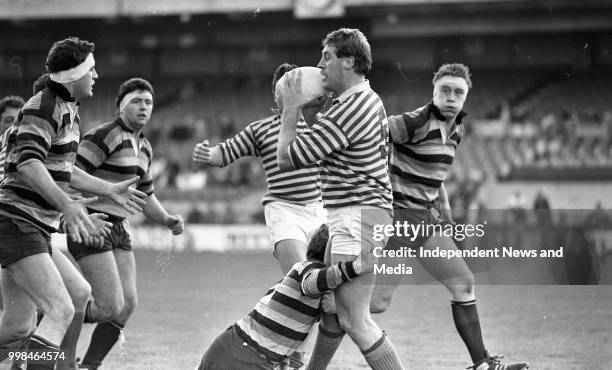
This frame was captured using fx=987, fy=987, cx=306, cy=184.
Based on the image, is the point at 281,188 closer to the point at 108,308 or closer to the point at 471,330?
the point at 108,308

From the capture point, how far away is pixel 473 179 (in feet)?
76.8

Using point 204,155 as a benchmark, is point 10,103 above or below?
above

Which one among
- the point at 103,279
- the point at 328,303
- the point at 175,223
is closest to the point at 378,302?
the point at 328,303

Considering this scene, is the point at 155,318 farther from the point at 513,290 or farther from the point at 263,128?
the point at 513,290

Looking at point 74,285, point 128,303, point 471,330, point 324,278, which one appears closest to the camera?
point 324,278

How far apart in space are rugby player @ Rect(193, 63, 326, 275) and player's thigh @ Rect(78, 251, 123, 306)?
1022mm

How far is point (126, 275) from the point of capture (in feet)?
24.7

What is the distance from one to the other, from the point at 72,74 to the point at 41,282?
1264 millimetres

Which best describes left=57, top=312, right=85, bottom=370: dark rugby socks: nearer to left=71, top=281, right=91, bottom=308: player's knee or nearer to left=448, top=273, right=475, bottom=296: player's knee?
left=71, top=281, right=91, bottom=308: player's knee

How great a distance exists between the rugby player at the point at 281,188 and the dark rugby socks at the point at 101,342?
1.33 m

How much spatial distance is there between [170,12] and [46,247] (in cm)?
2334

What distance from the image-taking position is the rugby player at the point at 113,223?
23.3 feet

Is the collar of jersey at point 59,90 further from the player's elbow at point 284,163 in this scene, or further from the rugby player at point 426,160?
the rugby player at point 426,160

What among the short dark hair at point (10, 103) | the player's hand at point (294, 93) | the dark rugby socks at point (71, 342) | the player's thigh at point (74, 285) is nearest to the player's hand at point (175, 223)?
the dark rugby socks at point (71, 342)
